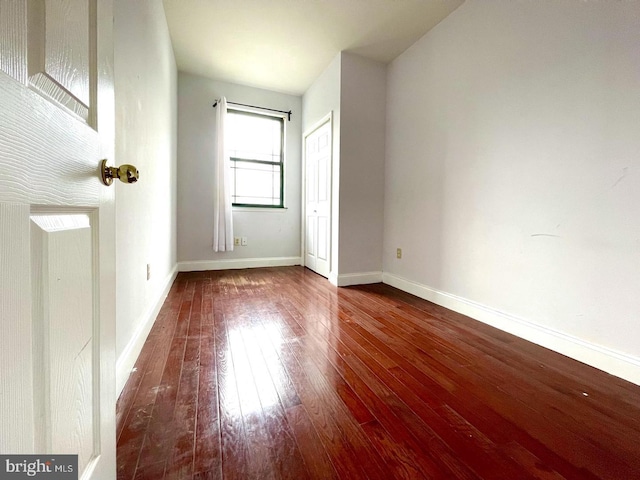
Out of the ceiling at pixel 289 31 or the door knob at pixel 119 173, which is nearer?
the door knob at pixel 119 173

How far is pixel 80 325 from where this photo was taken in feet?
1.79

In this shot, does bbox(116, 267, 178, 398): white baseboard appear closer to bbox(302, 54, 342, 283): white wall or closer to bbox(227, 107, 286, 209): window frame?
bbox(302, 54, 342, 283): white wall

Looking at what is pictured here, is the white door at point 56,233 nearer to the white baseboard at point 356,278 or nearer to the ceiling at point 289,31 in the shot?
the ceiling at point 289,31

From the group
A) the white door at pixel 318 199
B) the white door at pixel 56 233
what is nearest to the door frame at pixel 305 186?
the white door at pixel 318 199

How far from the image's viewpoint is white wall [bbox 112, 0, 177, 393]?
1.32m

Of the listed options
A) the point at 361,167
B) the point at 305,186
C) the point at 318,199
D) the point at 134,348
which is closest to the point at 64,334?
the point at 134,348

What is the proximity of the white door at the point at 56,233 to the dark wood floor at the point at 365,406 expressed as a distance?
0.45 m

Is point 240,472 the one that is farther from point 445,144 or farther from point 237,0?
point 237,0

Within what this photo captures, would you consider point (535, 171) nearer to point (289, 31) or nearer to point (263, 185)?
point (289, 31)

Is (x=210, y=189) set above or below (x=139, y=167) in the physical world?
above

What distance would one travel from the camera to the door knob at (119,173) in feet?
2.08

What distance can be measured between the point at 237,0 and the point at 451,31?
73.6 inches

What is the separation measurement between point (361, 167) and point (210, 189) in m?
2.12

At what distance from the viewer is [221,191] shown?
3.82m
